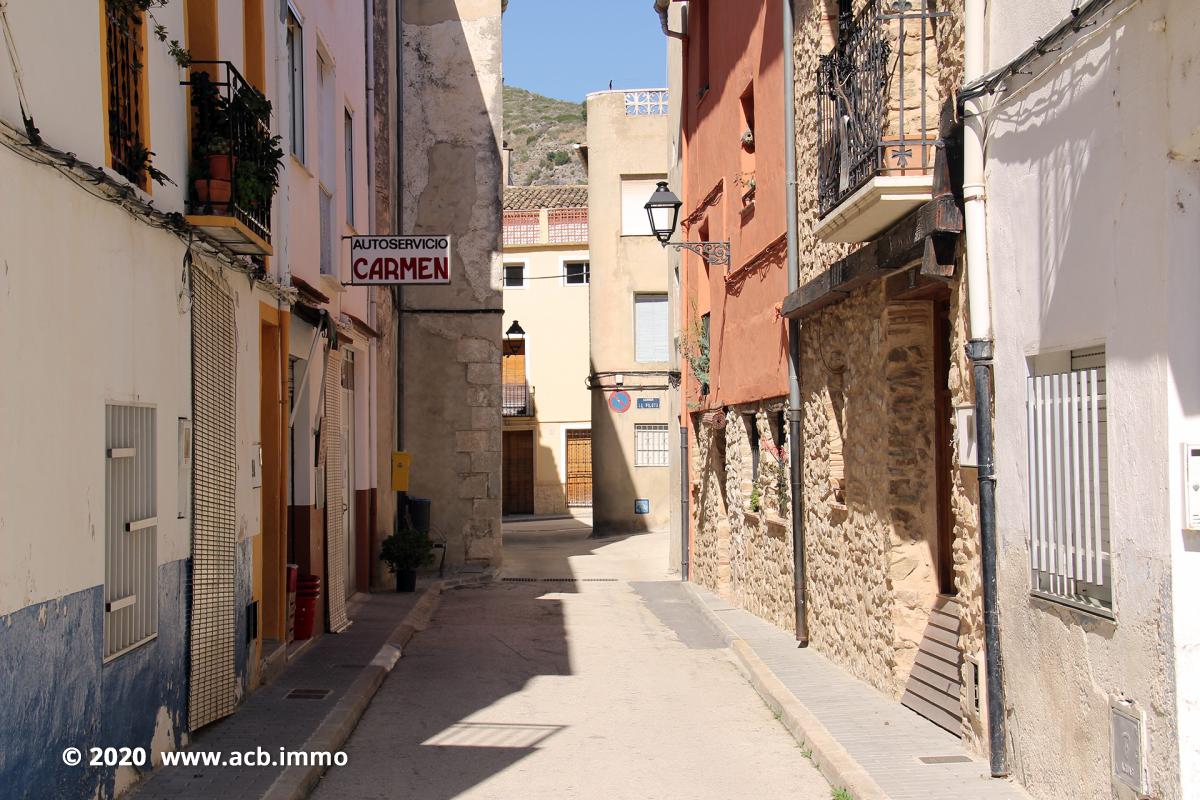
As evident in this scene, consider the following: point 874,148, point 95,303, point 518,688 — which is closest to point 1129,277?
point 874,148

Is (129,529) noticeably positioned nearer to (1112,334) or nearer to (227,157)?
(227,157)

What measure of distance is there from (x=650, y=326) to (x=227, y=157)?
80.9ft

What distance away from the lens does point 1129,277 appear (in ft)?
17.6

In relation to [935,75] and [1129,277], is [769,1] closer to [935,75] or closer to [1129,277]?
[935,75]

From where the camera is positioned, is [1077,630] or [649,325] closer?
[1077,630]

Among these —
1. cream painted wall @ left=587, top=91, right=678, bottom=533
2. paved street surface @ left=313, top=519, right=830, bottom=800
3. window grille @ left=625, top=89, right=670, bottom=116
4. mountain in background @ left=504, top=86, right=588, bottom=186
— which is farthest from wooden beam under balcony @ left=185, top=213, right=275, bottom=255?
mountain in background @ left=504, top=86, right=588, bottom=186

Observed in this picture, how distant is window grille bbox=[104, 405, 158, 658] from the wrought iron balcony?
4.96 ft

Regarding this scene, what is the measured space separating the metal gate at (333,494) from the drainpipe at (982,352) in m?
7.50

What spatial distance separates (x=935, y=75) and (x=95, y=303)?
5512mm

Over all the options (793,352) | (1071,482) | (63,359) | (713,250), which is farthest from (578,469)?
(63,359)

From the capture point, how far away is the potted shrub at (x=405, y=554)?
56.7 feet

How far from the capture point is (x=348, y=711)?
8.98m

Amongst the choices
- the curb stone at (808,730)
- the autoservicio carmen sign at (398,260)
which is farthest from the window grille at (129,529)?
the autoservicio carmen sign at (398,260)

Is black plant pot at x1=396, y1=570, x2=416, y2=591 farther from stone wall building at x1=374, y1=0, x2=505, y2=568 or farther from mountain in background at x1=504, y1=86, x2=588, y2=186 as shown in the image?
mountain in background at x1=504, y1=86, x2=588, y2=186
